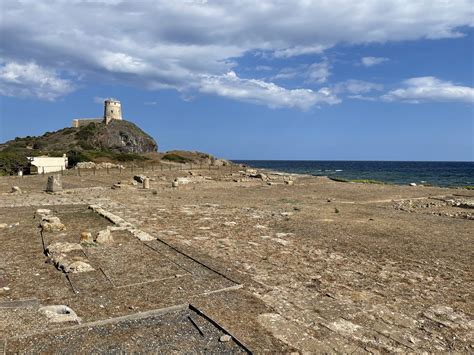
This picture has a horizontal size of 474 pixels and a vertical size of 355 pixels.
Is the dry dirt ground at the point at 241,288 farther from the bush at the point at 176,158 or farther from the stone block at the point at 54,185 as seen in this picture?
the bush at the point at 176,158

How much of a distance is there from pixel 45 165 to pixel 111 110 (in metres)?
56.5

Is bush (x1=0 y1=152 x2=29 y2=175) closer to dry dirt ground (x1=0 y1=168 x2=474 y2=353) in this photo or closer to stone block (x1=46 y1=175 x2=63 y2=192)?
stone block (x1=46 y1=175 x2=63 y2=192)

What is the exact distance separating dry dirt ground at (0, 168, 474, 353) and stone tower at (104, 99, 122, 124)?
3361 inches

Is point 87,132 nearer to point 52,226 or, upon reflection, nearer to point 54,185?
point 54,185

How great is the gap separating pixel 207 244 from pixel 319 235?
3.06 m

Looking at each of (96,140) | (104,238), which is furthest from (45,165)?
(96,140)

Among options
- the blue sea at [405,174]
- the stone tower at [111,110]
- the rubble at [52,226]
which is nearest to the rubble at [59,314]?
the rubble at [52,226]

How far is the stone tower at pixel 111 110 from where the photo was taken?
302 feet

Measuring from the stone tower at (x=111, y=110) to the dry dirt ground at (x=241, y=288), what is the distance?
280ft

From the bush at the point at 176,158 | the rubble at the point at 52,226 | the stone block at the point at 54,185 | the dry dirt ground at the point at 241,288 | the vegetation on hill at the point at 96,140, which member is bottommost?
the dry dirt ground at the point at 241,288

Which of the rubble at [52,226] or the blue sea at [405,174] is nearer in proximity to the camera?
the rubble at [52,226]

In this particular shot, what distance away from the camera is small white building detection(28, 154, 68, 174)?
3822 centimetres

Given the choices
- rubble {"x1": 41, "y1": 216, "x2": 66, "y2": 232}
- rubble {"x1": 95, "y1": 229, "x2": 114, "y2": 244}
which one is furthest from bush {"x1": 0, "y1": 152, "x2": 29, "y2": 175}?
rubble {"x1": 95, "y1": 229, "x2": 114, "y2": 244}

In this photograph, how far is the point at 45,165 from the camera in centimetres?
3950
